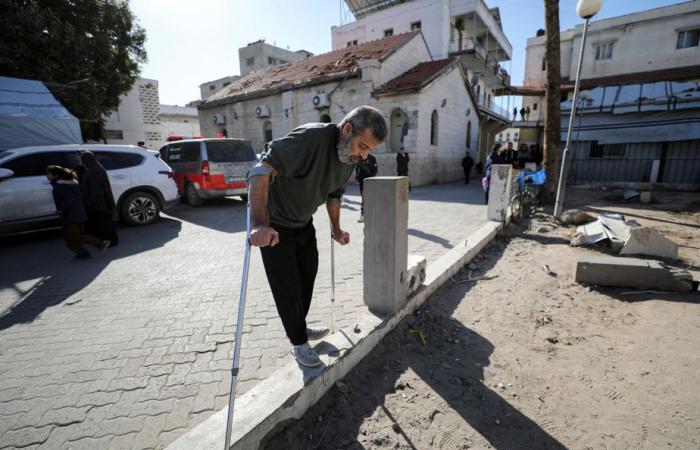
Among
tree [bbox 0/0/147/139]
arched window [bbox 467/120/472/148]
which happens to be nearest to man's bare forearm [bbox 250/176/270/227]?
tree [bbox 0/0/147/139]

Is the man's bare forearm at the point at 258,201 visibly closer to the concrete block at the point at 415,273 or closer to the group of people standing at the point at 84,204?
the concrete block at the point at 415,273

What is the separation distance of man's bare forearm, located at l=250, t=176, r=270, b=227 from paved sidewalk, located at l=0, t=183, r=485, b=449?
128cm

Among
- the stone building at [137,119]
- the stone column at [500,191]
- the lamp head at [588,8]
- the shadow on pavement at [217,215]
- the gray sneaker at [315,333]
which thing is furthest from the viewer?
the stone building at [137,119]

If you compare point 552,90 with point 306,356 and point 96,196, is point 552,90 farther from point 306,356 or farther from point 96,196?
point 96,196

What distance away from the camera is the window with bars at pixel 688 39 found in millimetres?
20816

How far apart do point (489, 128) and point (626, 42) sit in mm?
10391

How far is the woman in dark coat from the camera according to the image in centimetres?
525

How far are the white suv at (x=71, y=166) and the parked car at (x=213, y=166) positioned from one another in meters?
1.40

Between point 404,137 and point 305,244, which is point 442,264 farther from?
point 404,137

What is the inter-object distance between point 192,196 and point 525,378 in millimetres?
9582

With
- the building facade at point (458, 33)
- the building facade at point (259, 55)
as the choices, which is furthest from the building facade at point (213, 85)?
the building facade at point (458, 33)

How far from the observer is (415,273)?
11.4 feet

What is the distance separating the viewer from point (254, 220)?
1.87 metres

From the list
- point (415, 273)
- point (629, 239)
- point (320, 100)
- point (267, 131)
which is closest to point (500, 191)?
point (629, 239)
